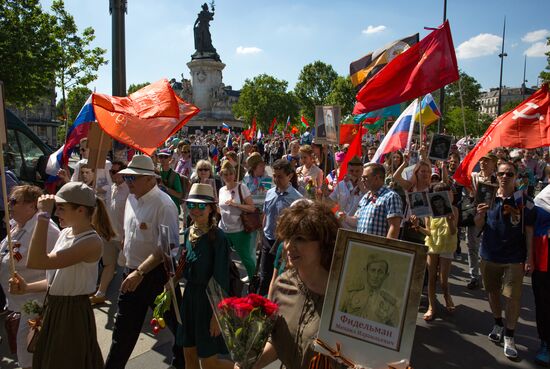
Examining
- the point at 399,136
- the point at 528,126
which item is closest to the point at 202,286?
the point at 528,126

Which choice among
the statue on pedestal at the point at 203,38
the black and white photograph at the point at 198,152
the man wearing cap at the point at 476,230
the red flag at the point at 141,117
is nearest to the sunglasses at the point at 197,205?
the red flag at the point at 141,117

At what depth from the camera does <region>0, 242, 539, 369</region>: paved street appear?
14.1 ft

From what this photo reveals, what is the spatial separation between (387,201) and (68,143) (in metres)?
4.81

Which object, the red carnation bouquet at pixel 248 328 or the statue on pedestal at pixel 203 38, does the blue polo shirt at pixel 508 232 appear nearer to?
the red carnation bouquet at pixel 248 328

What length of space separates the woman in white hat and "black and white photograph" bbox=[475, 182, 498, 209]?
2.93 metres

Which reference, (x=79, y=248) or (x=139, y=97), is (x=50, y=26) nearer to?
(x=139, y=97)

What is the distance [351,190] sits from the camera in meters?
5.75

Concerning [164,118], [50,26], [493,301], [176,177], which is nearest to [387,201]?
[493,301]

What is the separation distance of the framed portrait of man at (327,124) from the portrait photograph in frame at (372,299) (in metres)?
5.17

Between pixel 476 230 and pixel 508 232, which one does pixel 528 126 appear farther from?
pixel 476 230

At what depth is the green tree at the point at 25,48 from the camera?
1591 cm

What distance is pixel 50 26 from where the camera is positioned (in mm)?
17562

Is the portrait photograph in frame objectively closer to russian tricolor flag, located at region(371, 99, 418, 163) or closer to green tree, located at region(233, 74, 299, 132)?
russian tricolor flag, located at region(371, 99, 418, 163)

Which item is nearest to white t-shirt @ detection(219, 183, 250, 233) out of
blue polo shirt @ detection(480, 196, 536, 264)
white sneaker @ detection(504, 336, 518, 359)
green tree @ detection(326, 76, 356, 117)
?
blue polo shirt @ detection(480, 196, 536, 264)
